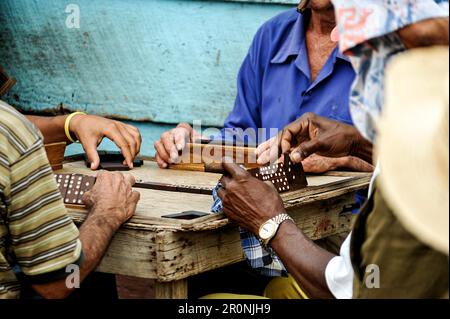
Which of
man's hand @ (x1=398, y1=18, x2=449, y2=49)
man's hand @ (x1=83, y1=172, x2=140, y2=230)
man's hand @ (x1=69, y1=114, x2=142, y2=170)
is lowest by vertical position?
man's hand @ (x1=69, y1=114, x2=142, y2=170)

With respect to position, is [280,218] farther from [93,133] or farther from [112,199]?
[93,133]

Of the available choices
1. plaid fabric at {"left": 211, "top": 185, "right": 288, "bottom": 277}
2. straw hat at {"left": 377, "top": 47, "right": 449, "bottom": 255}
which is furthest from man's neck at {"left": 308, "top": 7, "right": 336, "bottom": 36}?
straw hat at {"left": 377, "top": 47, "right": 449, "bottom": 255}

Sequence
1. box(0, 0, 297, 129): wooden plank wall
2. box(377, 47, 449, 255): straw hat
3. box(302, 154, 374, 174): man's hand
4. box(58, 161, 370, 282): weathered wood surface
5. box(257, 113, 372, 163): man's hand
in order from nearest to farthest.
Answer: box(377, 47, 449, 255): straw hat, box(58, 161, 370, 282): weathered wood surface, box(257, 113, 372, 163): man's hand, box(302, 154, 374, 174): man's hand, box(0, 0, 297, 129): wooden plank wall

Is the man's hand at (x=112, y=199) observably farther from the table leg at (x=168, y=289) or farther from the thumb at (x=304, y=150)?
the thumb at (x=304, y=150)

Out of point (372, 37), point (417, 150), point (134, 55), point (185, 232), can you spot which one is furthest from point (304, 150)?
point (134, 55)

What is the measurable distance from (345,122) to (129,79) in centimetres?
154

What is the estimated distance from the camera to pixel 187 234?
7.77 feet

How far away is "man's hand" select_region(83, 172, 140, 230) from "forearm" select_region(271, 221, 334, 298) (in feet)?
1.50

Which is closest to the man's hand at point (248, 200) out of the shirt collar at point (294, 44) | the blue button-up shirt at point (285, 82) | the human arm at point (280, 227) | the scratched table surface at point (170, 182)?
the human arm at point (280, 227)

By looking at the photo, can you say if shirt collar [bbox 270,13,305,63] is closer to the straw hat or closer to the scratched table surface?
the scratched table surface

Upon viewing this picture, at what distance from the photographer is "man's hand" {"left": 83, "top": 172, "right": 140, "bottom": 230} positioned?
7.96 feet

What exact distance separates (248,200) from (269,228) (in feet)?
0.41

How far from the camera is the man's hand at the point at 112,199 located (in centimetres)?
243
